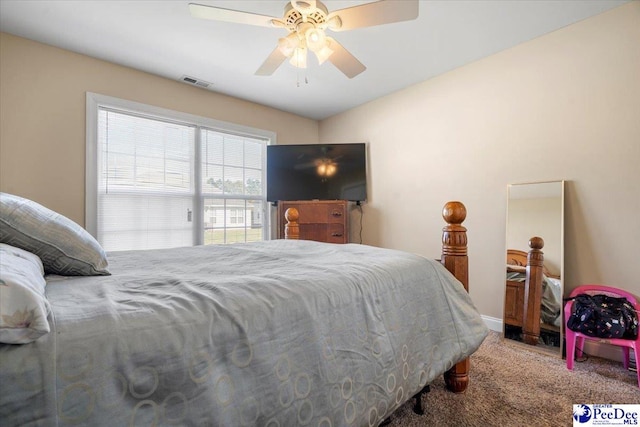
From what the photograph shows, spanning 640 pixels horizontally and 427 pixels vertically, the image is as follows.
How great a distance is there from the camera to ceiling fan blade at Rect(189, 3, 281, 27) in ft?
5.24

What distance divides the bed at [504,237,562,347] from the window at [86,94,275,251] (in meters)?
2.82

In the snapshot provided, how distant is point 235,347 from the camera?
677 mm

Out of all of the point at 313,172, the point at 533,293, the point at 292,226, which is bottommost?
the point at 533,293

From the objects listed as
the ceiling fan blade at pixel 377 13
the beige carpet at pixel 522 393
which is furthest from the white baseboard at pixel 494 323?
the ceiling fan blade at pixel 377 13

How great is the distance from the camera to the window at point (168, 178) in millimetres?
2754

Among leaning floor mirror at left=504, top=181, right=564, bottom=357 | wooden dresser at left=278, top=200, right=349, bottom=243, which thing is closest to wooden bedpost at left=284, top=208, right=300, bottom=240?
wooden dresser at left=278, top=200, right=349, bottom=243

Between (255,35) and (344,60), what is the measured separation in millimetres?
844

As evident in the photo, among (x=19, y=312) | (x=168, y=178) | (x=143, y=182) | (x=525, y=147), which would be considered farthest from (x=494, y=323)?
(x=143, y=182)

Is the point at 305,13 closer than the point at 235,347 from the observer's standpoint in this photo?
No

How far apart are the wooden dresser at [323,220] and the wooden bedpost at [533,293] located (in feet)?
6.19

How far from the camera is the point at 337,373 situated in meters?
0.84

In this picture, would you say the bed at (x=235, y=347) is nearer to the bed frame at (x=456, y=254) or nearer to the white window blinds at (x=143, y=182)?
the bed frame at (x=456, y=254)

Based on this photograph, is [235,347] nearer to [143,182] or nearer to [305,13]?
[305,13]

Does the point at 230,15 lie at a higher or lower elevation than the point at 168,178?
higher
